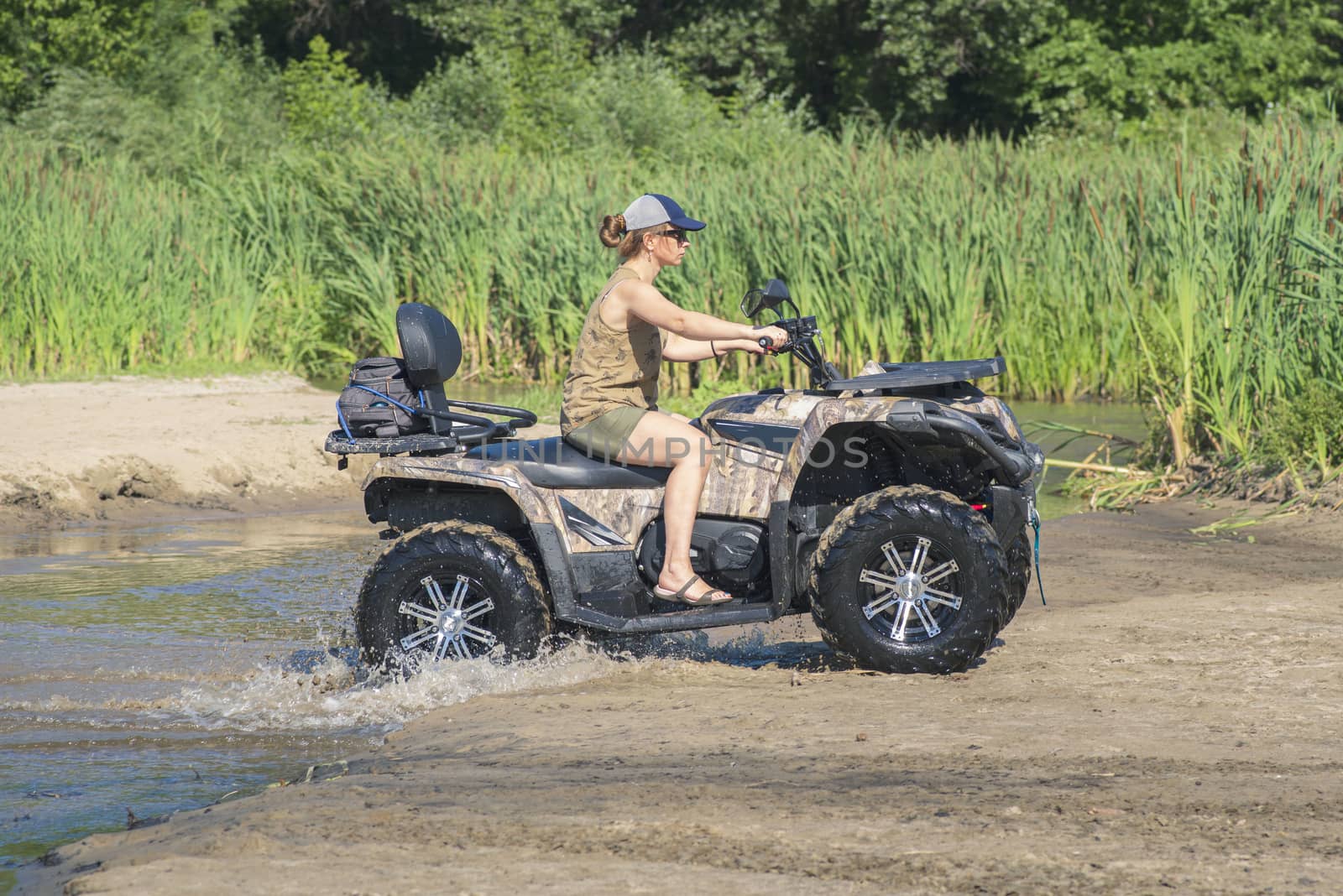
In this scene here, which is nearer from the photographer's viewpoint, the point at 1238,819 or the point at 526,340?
the point at 1238,819

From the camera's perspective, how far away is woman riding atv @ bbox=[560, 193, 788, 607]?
563cm

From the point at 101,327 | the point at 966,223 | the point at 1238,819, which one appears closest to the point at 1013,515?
the point at 1238,819

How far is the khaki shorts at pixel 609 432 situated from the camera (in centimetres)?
572

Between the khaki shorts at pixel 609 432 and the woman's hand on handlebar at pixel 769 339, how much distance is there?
0.50m

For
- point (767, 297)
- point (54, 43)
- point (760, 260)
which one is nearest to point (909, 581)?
point (767, 297)

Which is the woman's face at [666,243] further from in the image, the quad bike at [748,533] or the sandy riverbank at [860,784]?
the sandy riverbank at [860,784]

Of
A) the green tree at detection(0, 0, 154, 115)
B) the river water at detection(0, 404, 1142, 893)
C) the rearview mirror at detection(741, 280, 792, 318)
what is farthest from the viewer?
the green tree at detection(0, 0, 154, 115)

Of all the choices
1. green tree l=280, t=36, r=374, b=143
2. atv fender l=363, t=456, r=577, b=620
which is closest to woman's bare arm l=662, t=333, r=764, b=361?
atv fender l=363, t=456, r=577, b=620

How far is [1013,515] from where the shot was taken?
571cm

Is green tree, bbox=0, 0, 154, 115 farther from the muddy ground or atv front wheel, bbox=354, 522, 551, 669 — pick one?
the muddy ground

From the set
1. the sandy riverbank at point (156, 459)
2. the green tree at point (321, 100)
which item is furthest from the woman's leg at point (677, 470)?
the green tree at point (321, 100)

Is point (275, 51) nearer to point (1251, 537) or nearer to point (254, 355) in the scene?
point (254, 355)

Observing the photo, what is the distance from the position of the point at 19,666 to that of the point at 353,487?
4.76m

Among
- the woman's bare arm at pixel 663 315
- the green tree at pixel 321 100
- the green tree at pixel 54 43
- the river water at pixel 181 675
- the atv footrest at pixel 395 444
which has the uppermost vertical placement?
the green tree at pixel 54 43
